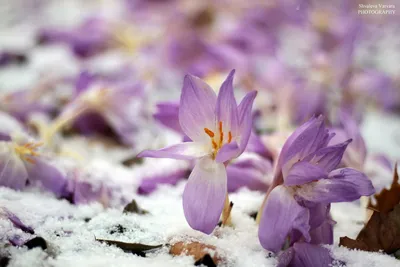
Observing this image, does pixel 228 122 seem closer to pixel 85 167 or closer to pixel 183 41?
pixel 85 167

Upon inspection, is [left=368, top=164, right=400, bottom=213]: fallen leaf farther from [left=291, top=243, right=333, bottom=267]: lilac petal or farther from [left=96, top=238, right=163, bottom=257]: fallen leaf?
[left=96, top=238, right=163, bottom=257]: fallen leaf

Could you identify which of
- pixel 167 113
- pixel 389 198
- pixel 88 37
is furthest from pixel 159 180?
pixel 88 37

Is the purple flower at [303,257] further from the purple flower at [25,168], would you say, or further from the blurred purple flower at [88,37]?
the blurred purple flower at [88,37]

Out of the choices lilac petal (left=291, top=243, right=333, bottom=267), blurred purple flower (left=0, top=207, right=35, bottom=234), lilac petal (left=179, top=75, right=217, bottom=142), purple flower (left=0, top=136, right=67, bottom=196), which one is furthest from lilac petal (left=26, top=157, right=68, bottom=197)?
lilac petal (left=291, top=243, right=333, bottom=267)

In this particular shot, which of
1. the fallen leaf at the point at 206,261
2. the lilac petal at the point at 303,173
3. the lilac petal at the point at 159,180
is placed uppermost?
the lilac petal at the point at 303,173

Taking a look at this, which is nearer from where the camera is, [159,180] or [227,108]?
[227,108]

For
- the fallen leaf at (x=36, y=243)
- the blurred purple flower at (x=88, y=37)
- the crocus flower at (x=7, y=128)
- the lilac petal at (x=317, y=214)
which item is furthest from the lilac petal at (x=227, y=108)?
the blurred purple flower at (x=88, y=37)

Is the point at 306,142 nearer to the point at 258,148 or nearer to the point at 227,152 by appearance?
the point at 227,152
